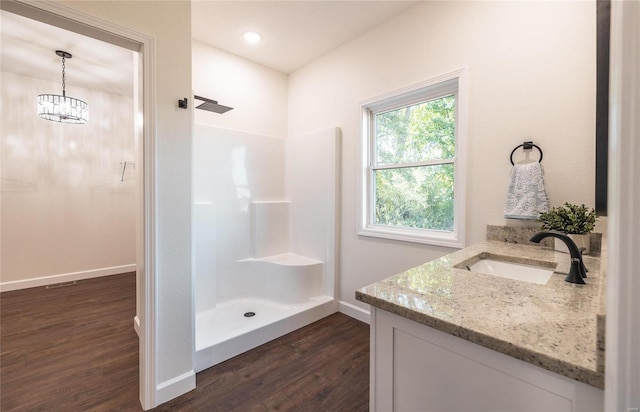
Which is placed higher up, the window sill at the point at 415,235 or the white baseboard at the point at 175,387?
the window sill at the point at 415,235

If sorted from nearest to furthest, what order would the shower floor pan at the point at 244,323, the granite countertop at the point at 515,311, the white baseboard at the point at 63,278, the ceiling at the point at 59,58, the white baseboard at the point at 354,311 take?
the granite countertop at the point at 515,311 < the shower floor pan at the point at 244,323 < the ceiling at the point at 59,58 < the white baseboard at the point at 354,311 < the white baseboard at the point at 63,278

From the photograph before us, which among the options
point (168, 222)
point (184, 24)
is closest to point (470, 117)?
point (184, 24)

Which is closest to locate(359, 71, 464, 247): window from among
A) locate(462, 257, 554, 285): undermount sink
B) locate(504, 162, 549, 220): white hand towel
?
locate(504, 162, 549, 220): white hand towel

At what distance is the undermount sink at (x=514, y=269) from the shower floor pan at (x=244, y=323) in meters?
1.61

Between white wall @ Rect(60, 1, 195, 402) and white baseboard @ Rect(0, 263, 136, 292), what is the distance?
3.29 metres

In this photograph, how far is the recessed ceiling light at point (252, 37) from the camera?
2.59 meters

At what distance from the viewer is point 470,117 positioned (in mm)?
1938

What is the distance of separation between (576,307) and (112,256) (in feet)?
16.8

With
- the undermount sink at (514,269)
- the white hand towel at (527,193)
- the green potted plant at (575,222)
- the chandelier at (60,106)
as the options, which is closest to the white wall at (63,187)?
the chandelier at (60,106)

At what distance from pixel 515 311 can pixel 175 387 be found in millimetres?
1842

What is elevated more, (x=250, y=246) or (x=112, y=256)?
(x=250, y=246)

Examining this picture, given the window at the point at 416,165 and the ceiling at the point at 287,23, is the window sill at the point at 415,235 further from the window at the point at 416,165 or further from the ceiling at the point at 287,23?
the ceiling at the point at 287,23

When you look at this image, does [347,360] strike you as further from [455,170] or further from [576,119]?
[576,119]

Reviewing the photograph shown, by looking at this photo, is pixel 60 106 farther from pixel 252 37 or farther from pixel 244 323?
pixel 244 323
